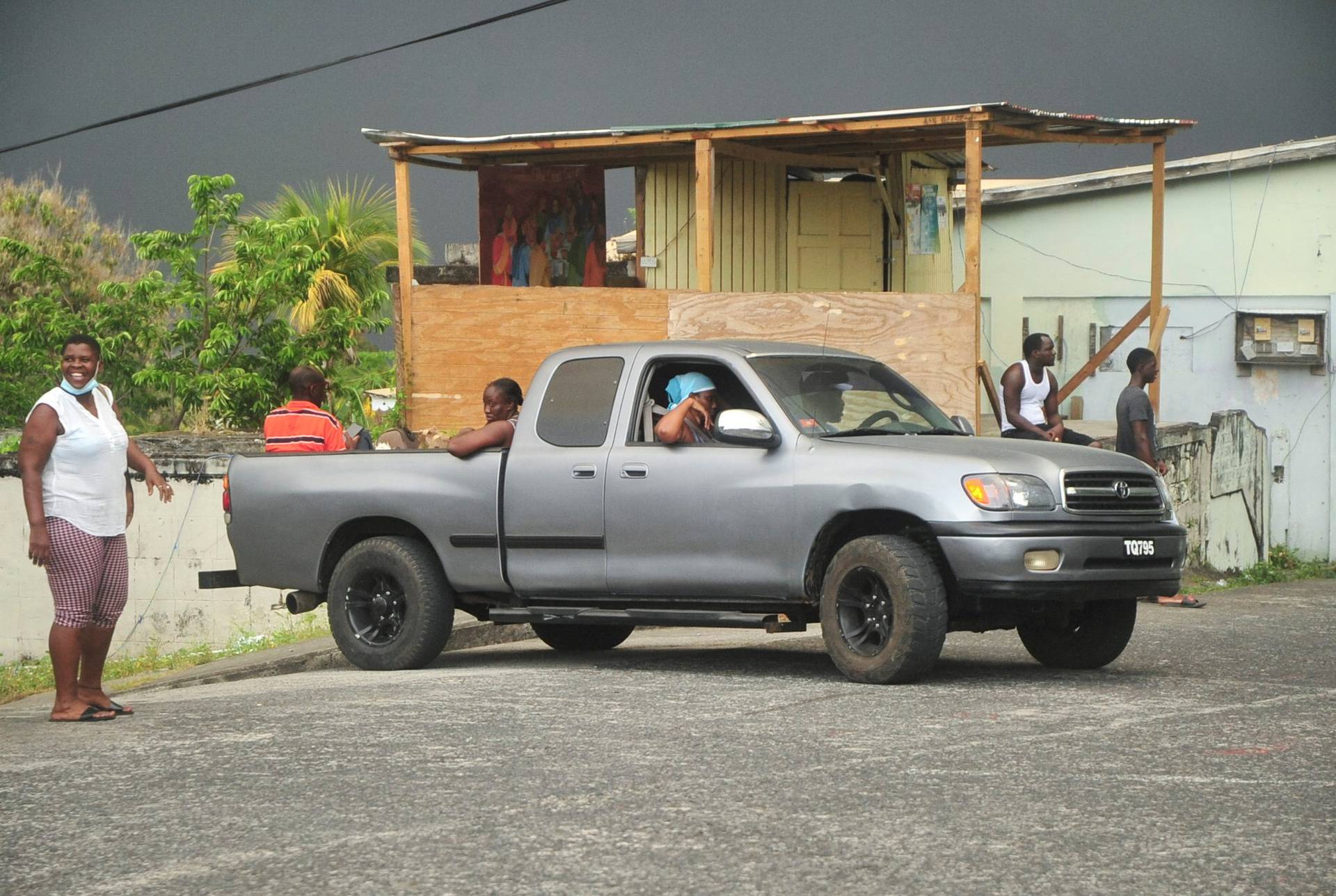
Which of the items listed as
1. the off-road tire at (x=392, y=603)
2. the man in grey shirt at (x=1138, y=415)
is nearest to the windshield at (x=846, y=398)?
the off-road tire at (x=392, y=603)

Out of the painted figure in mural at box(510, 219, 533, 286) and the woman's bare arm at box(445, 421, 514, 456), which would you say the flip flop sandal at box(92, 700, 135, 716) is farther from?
the painted figure in mural at box(510, 219, 533, 286)

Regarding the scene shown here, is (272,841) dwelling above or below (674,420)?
below

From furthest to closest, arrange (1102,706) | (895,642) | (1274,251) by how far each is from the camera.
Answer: (1274,251)
(895,642)
(1102,706)

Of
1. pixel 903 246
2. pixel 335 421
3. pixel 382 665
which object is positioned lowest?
pixel 382 665

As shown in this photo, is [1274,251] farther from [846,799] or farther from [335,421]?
[846,799]

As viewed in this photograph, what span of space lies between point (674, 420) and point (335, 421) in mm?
3538

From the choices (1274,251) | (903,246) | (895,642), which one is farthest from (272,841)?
(1274,251)

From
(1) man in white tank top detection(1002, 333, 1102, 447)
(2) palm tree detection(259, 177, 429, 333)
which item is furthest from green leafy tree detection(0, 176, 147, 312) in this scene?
(1) man in white tank top detection(1002, 333, 1102, 447)

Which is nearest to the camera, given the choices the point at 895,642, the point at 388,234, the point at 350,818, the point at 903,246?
the point at 350,818

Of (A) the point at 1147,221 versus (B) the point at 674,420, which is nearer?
(B) the point at 674,420

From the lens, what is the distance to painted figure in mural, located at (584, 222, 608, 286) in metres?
20.6

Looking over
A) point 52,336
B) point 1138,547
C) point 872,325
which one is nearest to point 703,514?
point 1138,547

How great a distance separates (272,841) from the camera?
531cm

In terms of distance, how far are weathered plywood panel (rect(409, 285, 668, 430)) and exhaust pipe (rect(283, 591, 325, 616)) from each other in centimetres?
655
